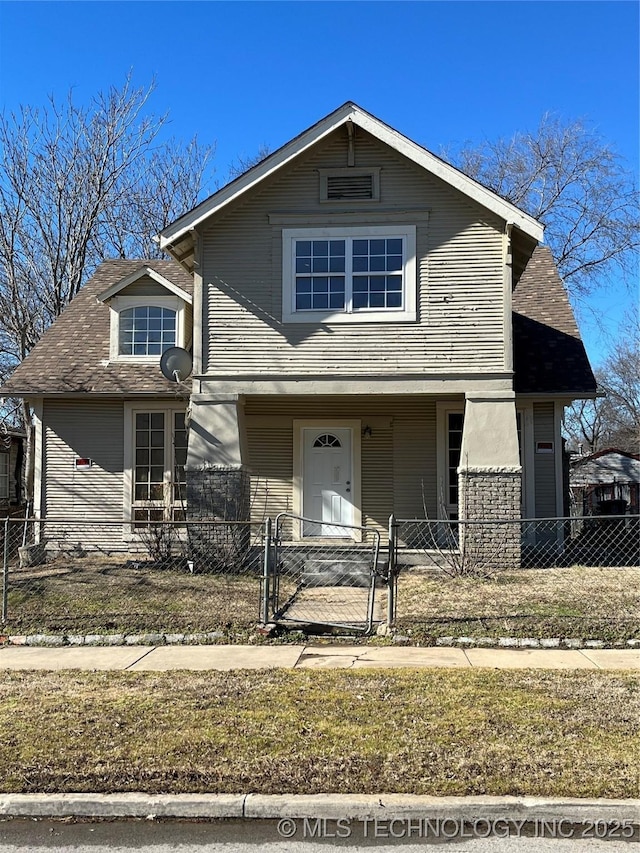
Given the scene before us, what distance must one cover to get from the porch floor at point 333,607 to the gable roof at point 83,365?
538cm

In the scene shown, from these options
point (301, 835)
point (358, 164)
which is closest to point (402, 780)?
point (301, 835)

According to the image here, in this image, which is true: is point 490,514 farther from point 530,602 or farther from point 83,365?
point 83,365

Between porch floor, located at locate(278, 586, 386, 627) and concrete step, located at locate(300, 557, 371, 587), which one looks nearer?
porch floor, located at locate(278, 586, 386, 627)

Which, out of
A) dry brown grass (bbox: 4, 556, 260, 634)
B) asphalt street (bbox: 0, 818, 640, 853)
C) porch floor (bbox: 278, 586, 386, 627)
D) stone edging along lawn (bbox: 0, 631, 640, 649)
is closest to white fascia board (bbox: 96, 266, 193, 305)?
dry brown grass (bbox: 4, 556, 260, 634)

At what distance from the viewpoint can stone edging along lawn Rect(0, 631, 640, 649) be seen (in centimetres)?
851

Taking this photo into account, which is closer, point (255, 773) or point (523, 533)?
point (255, 773)

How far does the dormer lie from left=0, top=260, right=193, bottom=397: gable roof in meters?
0.17

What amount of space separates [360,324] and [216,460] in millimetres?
3383

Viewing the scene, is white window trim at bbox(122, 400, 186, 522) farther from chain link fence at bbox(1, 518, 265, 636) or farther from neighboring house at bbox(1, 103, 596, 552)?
chain link fence at bbox(1, 518, 265, 636)

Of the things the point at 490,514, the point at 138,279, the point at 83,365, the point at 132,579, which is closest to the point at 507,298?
the point at 490,514

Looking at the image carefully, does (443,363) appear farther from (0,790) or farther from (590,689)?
(0,790)

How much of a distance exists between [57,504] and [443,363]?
322 inches

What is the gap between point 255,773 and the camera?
4898 millimetres

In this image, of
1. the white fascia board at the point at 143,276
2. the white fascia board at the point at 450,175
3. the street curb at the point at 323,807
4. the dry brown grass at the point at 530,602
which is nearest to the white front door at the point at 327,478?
the dry brown grass at the point at 530,602
